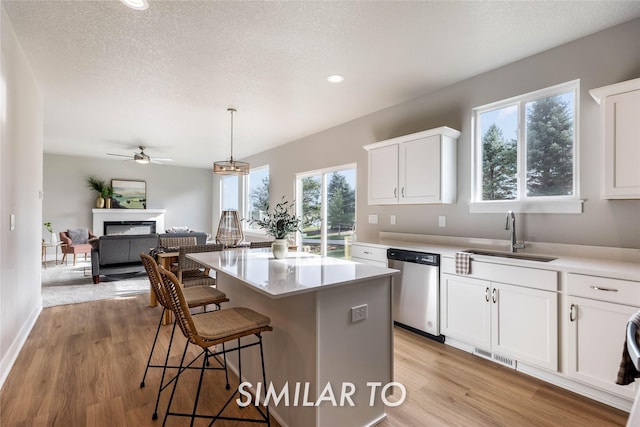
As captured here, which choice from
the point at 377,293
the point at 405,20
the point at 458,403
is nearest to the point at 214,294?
the point at 377,293

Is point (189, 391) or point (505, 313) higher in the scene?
point (505, 313)

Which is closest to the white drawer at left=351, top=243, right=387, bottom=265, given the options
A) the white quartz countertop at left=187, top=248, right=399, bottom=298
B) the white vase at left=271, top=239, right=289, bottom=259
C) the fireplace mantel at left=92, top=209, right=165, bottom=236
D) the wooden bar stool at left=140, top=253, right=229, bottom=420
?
the white quartz countertop at left=187, top=248, right=399, bottom=298

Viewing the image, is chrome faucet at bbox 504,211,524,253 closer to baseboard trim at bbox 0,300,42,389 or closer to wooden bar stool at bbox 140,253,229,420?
wooden bar stool at bbox 140,253,229,420

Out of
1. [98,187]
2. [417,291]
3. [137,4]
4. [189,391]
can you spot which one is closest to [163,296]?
[189,391]

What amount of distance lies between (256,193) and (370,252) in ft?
15.1

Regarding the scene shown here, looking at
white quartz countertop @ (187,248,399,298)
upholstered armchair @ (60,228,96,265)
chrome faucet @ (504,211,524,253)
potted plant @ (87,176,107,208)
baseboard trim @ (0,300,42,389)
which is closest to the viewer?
white quartz countertop @ (187,248,399,298)

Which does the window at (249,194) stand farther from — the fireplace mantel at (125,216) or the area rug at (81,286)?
the area rug at (81,286)

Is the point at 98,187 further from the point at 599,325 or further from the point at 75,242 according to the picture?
the point at 599,325

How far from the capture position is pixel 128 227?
8555 millimetres

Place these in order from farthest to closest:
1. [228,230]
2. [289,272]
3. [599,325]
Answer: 1. [228,230]
2. [599,325]
3. [289,272]

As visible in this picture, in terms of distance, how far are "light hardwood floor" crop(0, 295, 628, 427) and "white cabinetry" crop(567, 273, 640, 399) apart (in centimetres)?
20

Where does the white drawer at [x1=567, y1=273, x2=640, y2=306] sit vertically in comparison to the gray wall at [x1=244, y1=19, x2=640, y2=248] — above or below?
below

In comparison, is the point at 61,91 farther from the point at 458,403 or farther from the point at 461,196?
the point at 458,403

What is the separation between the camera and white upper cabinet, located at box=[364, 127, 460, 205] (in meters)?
3.20
